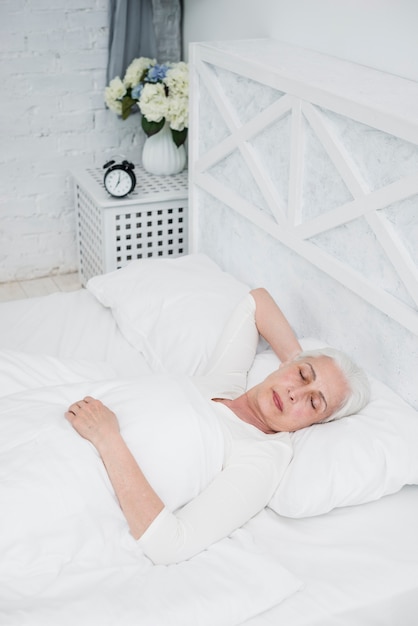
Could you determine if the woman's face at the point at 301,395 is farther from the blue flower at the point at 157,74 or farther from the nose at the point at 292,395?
the blue flower at the point at 157,74

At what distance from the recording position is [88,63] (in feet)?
10.6

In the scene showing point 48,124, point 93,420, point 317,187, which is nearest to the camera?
point 93,420

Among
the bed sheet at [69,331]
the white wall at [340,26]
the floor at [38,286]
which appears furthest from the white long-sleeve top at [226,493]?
the floor at [38,286]

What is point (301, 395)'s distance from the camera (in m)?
1.72

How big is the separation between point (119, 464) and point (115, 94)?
200 centimetres

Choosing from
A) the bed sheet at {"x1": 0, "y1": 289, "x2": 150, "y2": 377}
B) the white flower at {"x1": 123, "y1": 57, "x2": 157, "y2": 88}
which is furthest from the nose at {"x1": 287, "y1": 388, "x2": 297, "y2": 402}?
→ the white flower at {"x1": 123, "y1": 57, "x2": 157, "y2": 88}

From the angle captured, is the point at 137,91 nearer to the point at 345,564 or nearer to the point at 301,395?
the point at 301,395

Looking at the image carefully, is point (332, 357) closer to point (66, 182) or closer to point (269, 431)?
point (269, 431)

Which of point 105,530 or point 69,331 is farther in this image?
point 69,331

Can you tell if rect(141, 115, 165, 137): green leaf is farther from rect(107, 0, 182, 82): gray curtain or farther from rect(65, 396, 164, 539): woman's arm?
rect(65, 396, 164, 539): woman's arm

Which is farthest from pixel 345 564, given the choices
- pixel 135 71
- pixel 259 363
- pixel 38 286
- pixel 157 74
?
pixel 38 286

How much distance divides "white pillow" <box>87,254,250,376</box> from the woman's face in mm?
386

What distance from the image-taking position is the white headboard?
1.72 m

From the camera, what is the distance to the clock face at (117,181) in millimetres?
2884
